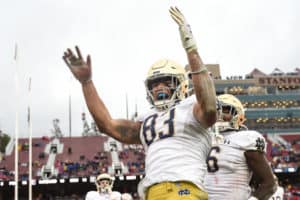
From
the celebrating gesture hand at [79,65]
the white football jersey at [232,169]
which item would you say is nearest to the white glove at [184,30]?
the celebrating gesture hand at [79,65]

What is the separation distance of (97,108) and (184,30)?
1065 mm

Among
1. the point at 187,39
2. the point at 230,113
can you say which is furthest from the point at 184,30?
the point at 230,113

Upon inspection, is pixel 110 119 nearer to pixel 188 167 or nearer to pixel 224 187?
pixel 188 167

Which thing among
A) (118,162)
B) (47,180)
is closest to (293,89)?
(118,162)

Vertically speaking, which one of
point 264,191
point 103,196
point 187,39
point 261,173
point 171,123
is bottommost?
point 103,196

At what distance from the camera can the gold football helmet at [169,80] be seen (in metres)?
3.83

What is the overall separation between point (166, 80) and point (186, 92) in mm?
227

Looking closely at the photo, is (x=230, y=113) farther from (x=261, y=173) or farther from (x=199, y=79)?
(x=199, y=79)

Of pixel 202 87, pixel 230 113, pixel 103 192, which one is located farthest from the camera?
pixel 103 192

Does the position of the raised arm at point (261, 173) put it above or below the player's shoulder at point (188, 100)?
below

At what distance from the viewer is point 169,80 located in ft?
12.7

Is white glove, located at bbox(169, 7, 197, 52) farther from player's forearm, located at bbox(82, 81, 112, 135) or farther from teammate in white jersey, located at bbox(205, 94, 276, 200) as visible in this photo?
teammate in white jersey, located at bbox(205, 94, 276, 200)

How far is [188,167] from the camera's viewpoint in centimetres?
348

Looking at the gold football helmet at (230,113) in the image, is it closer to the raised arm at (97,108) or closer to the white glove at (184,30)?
the raised arm at (97,108)
